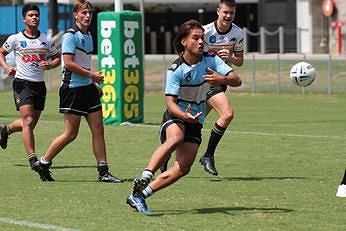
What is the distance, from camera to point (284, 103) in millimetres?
33906

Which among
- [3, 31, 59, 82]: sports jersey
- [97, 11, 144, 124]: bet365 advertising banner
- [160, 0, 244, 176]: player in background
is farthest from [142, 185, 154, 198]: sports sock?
[97, 11, 144, 124]: bet365 advertising banner

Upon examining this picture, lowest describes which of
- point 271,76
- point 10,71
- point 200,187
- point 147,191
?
point 271,76

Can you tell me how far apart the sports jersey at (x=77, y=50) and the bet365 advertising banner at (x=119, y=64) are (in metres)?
10.0

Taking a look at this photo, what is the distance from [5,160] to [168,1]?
153 feet

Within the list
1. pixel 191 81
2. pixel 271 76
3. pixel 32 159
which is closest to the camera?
pixel 191 81

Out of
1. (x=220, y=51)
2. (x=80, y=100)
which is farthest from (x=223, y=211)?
(x=220, y=51)

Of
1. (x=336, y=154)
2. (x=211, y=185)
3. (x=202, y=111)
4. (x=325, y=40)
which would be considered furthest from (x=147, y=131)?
(x=325, y=40)

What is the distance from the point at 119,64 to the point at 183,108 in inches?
507

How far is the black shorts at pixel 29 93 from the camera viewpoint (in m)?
14.5

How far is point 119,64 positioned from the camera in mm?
23828

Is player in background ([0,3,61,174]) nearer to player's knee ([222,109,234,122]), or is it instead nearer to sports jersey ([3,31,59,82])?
sports jersey ([3,31,59,82])

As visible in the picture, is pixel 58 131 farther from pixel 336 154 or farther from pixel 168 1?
pixel 168 1

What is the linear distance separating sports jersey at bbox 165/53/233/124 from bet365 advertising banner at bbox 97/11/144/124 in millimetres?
12637

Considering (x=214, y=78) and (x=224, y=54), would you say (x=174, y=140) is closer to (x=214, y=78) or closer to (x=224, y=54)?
(x=214, y=78)
